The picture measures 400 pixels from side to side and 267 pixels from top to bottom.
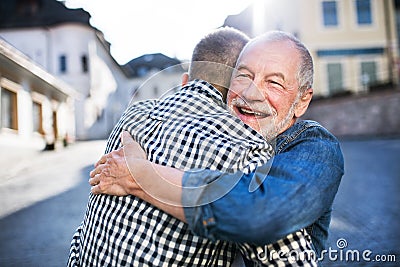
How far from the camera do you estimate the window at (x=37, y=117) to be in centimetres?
1917

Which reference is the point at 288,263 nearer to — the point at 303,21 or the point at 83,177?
the point at 83,177

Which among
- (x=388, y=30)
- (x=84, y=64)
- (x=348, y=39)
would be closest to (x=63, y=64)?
(x=84, y=64)

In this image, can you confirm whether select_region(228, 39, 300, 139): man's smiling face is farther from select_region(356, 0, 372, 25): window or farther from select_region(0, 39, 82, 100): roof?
select_region(356, 0, 372, 25): window

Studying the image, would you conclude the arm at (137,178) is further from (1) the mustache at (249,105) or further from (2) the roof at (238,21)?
(2) the roof at (238,21)

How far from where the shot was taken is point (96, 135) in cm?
3088

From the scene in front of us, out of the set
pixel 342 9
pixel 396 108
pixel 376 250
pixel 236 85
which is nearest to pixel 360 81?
pixel 342 9

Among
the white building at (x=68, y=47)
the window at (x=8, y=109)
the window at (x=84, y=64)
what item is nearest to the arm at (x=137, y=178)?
the window at (x=8, y=109)

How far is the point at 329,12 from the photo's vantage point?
2259 centimetres

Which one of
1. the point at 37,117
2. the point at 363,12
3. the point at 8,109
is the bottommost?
the point at 37,117

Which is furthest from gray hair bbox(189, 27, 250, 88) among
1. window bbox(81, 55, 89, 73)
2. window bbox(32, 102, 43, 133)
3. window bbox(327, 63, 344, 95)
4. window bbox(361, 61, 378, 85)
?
window bbox(81, 55, 89, 73)

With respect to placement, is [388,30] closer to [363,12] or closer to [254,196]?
[363,12]

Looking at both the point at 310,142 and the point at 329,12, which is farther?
the point at 329,12

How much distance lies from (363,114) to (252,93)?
18207 mm

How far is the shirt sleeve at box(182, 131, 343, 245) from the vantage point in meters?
1.10
